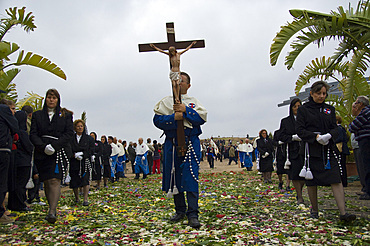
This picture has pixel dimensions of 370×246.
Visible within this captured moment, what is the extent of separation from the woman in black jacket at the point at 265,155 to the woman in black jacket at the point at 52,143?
7.69 meters

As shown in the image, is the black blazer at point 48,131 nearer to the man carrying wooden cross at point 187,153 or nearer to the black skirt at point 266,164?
the man carrying wooden cross at point 187,153

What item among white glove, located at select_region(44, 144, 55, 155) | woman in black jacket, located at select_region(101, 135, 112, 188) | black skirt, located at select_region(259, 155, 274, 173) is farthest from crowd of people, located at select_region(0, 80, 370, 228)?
woman in black jacket, located at select_region(101, 135, 112, 188)

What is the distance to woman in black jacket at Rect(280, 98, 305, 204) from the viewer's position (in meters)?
6.62

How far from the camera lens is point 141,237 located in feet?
14.9

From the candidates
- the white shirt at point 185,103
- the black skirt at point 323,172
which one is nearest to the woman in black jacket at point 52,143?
the white shirt at point 185,103

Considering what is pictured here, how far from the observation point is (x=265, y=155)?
1195 cm

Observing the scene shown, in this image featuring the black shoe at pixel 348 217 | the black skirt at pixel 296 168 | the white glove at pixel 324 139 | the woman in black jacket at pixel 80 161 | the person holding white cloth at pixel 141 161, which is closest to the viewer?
the black shoe at pixel 348 217

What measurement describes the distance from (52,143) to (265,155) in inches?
315

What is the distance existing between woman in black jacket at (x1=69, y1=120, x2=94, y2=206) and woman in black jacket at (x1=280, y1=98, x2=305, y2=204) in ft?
14.7

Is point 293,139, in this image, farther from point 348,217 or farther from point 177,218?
point 177,218

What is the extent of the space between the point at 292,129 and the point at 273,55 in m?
2.24

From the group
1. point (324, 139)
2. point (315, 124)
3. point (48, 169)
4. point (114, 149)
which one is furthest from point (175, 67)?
point (114, 149)

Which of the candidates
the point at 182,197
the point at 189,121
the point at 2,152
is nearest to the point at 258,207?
the point at 182,197

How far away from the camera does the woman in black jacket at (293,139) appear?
6.62 m
